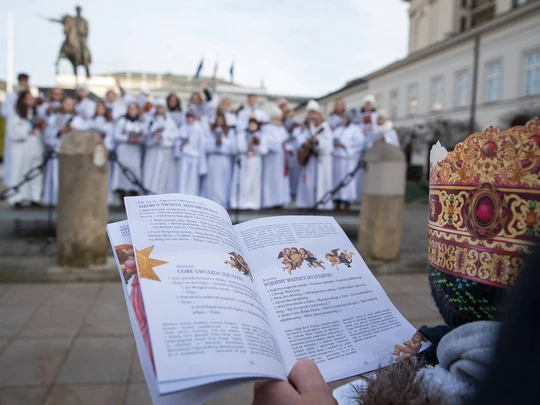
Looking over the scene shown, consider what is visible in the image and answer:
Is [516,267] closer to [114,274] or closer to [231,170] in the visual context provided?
[114,274]

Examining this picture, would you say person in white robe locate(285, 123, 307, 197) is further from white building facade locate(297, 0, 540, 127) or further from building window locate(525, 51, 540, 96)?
building window locate(525, 51, 540, 96)

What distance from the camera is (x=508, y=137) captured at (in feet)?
2.43

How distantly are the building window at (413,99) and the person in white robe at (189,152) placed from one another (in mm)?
26439

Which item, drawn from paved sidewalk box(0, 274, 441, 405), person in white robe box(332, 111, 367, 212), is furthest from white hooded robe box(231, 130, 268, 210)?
paved sidewalk box(0, 274, 441, 405)

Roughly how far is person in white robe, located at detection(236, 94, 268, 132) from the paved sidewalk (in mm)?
4143

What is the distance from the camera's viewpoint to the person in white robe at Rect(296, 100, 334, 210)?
7.83 m

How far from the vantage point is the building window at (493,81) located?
23.9 m

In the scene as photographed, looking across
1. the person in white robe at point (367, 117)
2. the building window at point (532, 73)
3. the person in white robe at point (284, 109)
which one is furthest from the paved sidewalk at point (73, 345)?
the building window at point (532, 73)

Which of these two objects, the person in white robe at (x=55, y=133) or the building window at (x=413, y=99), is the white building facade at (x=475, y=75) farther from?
the person in white robe at (x=55, y=133)

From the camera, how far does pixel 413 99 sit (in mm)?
31734

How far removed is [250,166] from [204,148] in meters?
0.87

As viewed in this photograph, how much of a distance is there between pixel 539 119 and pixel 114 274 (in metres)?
4.55

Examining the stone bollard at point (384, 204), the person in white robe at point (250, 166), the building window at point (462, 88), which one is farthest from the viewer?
the building window at point (462, 88)

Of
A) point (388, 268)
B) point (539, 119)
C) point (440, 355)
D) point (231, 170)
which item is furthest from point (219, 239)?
point (231, 170)
